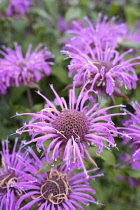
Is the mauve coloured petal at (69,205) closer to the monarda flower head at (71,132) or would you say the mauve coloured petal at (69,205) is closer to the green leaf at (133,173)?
the monarda flower head at (71,132)

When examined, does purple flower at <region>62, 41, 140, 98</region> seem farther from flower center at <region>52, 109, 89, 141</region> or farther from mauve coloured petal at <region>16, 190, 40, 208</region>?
mauve coloured petal at <region>16, 190, 40, 208</region>

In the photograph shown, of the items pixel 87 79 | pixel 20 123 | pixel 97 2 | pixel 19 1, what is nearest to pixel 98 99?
pixel 87 79

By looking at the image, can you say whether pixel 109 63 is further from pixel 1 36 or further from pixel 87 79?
pixel 1 36

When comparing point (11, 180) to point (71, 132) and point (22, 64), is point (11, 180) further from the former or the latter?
point (22, 64)

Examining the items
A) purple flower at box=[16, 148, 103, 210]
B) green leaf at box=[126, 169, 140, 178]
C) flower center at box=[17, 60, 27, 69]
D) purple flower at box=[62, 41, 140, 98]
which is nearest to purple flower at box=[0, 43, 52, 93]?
flower center at box=[17, 60, 27, 69]

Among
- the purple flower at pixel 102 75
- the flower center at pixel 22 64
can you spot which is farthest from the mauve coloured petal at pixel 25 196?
the flower center at pixel 22 64

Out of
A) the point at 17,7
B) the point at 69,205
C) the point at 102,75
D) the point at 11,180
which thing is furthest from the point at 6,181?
the point at 17,7
